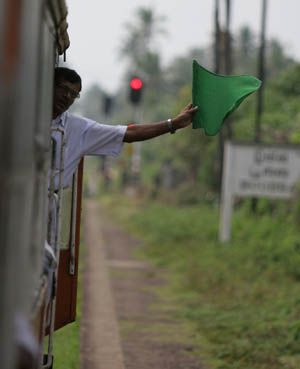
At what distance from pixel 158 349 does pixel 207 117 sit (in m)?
4.18

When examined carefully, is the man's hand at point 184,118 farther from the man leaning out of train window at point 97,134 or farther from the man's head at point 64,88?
the man's head at point 64,88

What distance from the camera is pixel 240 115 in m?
33.0

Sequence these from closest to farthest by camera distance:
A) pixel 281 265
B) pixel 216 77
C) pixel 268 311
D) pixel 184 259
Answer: pixel 216 77 < pixel 268 311 < pixel 281 265 < pixel 184 259

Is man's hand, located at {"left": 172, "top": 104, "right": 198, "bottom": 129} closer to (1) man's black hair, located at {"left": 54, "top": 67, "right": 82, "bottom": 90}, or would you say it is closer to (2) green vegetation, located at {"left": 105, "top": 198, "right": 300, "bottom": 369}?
(1) man's black hair, located at {"left": 54, "top": 67, "right": 82, "bottom": 90}

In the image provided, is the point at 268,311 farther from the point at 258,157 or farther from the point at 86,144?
the point at 258,157

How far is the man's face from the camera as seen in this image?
19.4ft

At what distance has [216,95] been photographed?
6.03 m

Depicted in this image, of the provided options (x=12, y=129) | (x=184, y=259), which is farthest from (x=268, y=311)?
(x=12, y=129)

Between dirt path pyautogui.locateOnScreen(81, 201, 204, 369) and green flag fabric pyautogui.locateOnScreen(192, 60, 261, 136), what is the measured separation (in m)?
3.34

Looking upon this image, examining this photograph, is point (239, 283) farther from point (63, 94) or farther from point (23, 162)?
point (23, 162)

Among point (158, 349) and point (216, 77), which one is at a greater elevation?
point (216, 77)

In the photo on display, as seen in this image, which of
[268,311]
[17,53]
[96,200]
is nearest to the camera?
[17,53]

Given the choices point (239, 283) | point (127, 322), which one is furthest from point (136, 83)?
point (127, 322)

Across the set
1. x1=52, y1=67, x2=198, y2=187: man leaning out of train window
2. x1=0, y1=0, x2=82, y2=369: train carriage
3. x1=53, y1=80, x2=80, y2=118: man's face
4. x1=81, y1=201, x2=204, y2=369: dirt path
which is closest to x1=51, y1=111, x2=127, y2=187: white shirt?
x1=52, y1=67, x2=198, y2=187: man leaning out of train window
